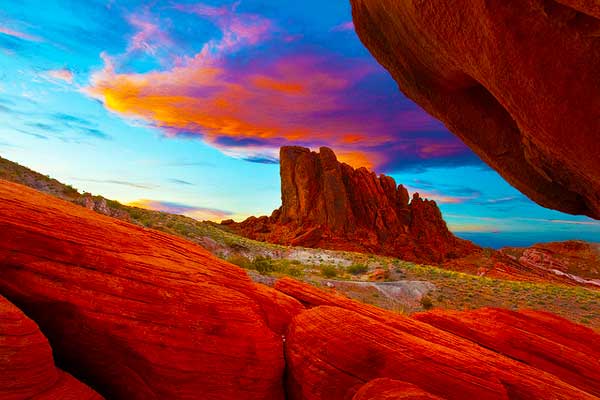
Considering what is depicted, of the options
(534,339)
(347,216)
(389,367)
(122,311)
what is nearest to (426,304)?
(534,339)

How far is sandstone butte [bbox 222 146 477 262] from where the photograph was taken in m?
88.4

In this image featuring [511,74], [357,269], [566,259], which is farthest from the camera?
[566,259]

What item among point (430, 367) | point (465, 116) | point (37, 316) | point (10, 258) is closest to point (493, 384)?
point (430, 367)

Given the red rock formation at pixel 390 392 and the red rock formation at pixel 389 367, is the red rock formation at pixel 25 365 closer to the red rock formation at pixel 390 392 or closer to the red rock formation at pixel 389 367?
the red rock formation at pixel 389 367

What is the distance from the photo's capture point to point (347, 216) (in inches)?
3718

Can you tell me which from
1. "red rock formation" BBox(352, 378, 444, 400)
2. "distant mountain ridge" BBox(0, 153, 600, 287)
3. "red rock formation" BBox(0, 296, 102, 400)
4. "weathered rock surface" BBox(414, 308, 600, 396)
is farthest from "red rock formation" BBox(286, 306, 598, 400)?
"distant mountain ridge" BBox(0, 153, 600, 287)

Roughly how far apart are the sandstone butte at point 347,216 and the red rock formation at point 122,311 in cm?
7609

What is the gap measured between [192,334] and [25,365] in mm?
2281

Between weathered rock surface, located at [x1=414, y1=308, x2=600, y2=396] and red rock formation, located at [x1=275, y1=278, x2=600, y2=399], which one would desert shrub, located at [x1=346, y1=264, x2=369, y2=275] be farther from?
red rock formation, located at [x1=275, y1=278, x2=600, y2=399]

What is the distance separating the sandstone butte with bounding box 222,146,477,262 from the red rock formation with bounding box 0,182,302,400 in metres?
76.1

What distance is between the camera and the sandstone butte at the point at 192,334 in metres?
5.55

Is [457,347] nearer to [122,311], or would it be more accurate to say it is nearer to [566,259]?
[122,311]

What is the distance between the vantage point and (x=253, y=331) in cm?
669

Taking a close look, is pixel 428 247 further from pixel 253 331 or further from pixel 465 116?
pixel 253 331
